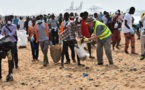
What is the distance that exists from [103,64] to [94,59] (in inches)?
52.9

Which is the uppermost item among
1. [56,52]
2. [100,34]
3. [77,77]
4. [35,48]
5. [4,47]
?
[100,34]

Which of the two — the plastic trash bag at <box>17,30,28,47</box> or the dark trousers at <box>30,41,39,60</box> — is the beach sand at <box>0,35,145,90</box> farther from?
the plastic trash bag at <box>17,30,28,47</box>

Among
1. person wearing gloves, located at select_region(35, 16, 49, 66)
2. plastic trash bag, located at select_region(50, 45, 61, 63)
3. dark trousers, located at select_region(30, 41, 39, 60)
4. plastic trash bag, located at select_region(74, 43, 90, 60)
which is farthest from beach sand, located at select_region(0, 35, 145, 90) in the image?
dark trousers, located at select_region(30, 41, 39, 60)

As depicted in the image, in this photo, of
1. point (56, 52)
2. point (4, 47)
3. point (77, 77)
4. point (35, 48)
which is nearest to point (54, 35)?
point (35, 48)

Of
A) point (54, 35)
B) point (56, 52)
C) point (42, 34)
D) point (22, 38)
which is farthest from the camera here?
point (22, 38)

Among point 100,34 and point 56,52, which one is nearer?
point 100,34

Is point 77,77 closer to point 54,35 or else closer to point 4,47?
point 4,47

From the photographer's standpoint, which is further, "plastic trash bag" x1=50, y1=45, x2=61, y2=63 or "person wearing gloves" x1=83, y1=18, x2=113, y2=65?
"plastic trash bag" x1=50, y1=45, x2=61, y2=63

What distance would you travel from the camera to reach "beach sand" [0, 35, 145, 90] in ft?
24.7

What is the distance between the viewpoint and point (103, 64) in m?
10.4

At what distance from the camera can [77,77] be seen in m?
8.57

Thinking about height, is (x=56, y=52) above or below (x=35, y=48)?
below

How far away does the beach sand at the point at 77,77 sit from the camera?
7.54 metres

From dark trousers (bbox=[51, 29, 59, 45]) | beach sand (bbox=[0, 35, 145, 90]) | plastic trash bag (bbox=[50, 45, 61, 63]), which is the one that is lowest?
beach sand (bbox=[0, 35, 145, 90])
